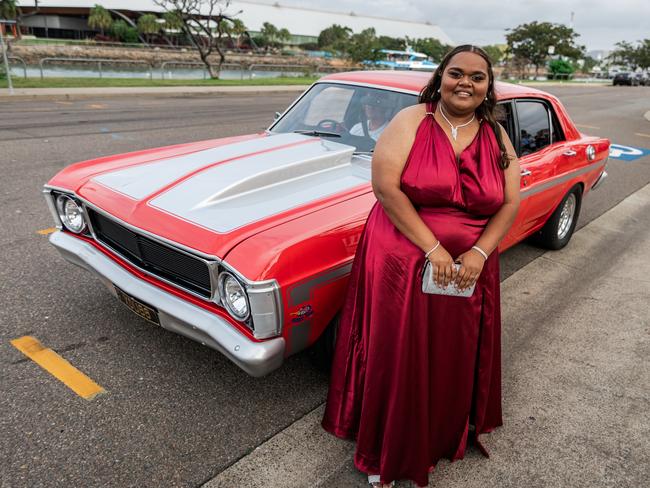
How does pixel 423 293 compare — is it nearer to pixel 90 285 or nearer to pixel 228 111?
pixel 90 285

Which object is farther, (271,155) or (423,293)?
(271,155)

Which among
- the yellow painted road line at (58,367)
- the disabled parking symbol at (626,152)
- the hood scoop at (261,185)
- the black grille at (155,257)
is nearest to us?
the black grille at (155,257)

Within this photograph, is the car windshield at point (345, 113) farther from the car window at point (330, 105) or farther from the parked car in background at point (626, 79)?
the parked car in background at point (626, 79)

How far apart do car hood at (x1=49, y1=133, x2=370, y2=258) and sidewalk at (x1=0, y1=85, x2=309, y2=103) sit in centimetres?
1483

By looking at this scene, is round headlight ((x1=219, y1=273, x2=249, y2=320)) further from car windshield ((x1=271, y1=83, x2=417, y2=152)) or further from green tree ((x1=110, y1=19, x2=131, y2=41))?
green tree ((x1=110, y1=19, x2=131, y2=41))

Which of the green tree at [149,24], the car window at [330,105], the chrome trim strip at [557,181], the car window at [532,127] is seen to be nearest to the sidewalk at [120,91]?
the car window at [330,105]

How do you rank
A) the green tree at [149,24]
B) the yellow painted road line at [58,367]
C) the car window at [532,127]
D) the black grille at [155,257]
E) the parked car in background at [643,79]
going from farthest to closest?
the green tree at [149,24]
the parked car in background at [643,79]
the car window at [532,127]
the yellow painted road line at [58,367]
the black grille at [155,257]

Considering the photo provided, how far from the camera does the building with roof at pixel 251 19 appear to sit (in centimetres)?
8075

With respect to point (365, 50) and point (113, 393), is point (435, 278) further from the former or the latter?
point (365, 50)

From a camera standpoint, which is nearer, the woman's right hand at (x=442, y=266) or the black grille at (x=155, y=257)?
the woman's right hand at (x=442, y=266)

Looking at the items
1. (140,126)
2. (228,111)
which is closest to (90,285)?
(140,126)

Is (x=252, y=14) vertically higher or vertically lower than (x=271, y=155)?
higher

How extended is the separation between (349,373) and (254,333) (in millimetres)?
482

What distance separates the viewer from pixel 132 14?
8275cm
